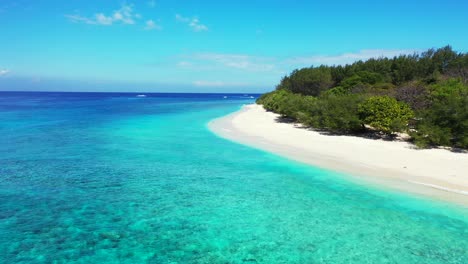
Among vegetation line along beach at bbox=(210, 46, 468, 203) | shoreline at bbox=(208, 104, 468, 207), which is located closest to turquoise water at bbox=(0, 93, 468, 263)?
shoreline at bbox=(208, 104, 468, 207)

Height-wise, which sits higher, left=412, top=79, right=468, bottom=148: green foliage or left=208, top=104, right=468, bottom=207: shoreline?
left=412, top=79, right=468, bottom=148: green foliage

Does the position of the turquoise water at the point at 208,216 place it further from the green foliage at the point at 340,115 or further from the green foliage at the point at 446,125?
the green foliage at the point at 340,115

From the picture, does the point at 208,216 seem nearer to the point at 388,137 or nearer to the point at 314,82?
the point at 388,137

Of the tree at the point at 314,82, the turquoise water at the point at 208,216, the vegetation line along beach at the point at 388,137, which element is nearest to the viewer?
the turquoise water at the point at 208,216

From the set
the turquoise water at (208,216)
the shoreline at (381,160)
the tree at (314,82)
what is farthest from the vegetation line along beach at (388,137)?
the tree at (314,82)

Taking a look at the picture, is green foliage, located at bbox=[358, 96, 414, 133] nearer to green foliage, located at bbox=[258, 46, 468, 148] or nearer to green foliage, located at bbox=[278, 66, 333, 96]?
green foliage, located at bbox=[258, 46, 468, 148]

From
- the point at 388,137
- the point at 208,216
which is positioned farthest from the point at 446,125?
the point at 208,216
